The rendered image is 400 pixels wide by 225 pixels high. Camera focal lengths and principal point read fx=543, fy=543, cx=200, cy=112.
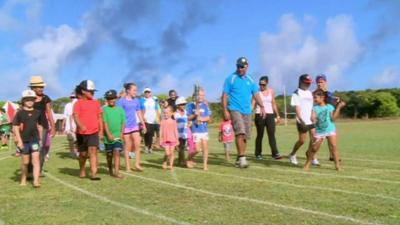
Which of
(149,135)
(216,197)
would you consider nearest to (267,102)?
(149,135)

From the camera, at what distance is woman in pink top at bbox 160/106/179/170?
1209 centimetres

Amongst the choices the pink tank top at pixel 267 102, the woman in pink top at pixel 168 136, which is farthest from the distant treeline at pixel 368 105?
the woman in pink top at pixel 168 136

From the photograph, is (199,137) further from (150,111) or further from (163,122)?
(150,111)

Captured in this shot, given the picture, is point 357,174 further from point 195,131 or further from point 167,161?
point 167,161

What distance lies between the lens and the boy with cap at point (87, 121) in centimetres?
1055

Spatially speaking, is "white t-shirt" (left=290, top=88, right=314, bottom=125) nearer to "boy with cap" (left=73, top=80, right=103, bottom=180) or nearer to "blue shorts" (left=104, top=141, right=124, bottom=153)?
"blue shorts" (left=104, top=141, right=124, bottom=153)

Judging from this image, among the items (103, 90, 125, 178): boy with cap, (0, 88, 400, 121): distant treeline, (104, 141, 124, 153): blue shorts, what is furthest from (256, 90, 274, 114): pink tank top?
(0, 88, 400, 121): distant treeline

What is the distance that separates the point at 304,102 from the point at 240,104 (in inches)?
55.2

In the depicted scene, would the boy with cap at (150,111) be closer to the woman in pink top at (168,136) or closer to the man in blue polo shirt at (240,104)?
the woman in pink top at (168,136)

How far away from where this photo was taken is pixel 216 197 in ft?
25.2

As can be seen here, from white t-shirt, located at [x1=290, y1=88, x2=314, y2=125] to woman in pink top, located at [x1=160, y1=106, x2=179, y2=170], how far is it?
106 inches

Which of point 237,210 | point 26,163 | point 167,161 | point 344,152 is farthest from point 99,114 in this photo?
point 344,152

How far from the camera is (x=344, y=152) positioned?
15.5 meters

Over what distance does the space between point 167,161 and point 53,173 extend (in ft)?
8.84
